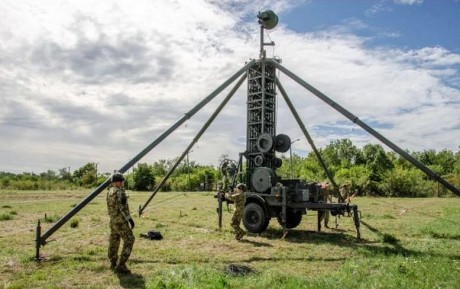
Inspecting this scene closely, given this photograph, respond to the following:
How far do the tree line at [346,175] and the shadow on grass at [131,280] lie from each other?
30580mm

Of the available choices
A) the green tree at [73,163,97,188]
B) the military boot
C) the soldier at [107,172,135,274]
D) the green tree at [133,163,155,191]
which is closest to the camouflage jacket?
the soldier at [107,172,135,274]

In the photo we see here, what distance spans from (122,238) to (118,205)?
0.84m

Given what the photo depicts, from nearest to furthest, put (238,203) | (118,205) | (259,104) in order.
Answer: (118,205), (238,203), (259,104)

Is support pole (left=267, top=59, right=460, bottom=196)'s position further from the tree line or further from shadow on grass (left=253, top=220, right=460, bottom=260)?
the tree line

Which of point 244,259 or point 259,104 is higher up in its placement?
point 259,104

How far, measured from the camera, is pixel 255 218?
60.6 ft

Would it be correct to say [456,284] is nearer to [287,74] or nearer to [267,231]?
[267,231]

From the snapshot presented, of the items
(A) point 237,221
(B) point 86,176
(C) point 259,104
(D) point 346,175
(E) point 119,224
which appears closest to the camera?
(E) point 119,224

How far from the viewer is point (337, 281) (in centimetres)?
949

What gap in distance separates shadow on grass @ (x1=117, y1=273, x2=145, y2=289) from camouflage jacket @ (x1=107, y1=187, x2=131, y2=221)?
1391mm

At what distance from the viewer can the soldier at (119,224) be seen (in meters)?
10.6

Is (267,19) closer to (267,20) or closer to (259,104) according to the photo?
(267,20)

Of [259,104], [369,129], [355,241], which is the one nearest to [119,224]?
[355,241]

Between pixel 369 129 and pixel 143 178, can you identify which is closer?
pixel 369 129
